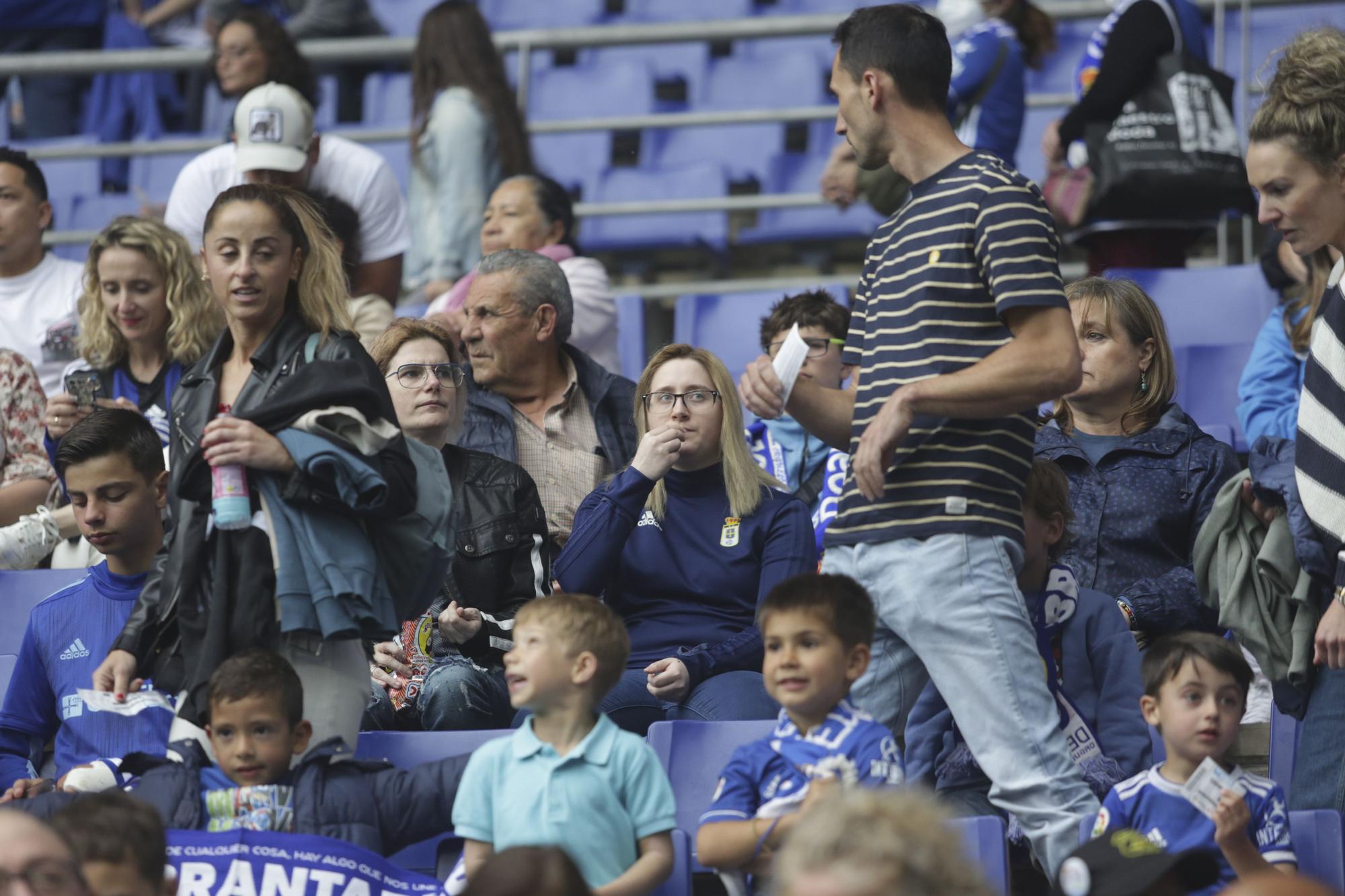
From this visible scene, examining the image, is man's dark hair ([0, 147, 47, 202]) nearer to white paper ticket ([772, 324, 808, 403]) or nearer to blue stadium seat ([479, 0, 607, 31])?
white paper ticket ([772, 324, 808, 403])

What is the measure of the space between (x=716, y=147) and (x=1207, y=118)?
3.31m

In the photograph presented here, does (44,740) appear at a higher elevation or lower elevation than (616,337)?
lower

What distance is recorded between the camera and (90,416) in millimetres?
4414

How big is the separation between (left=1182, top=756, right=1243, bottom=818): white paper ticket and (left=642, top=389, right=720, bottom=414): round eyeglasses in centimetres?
167

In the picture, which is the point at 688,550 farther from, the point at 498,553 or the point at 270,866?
the point at 270,866

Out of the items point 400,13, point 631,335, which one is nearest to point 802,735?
point 631,335

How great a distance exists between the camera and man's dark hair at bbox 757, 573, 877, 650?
10.8 feet

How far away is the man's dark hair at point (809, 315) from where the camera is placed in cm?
551

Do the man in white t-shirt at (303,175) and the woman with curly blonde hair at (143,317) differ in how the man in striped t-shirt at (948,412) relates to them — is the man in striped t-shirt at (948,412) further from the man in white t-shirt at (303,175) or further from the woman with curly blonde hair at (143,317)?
the man in white t-shirt at (303,175)

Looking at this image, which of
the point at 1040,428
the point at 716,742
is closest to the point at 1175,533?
the point at 1040,428

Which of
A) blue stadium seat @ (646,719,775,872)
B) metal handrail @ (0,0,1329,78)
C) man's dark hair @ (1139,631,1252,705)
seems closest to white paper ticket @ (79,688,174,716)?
blue stadium seat @ (646,719,775,872)

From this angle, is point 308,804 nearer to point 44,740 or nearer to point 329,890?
point 329,890

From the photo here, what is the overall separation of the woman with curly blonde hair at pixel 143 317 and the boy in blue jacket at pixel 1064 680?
8.28ft

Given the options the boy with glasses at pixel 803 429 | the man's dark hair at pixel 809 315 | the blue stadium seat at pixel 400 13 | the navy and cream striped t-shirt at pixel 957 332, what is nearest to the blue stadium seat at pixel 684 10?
the blue stadium seat at pixel 400 13
